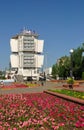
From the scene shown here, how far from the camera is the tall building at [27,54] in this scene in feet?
475

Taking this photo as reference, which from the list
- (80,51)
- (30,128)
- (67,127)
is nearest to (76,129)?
(67,127)

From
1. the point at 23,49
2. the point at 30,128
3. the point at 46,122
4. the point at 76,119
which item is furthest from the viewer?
the point at 23,49

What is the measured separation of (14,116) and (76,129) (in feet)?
9.02

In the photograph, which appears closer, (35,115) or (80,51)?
(35,115)

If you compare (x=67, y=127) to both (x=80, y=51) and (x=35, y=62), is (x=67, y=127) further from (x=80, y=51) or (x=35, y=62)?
(x=35, y=62)

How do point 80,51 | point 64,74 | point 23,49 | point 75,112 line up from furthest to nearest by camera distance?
point 23,49 < point 64,74 < point 80,51 < point 75,112

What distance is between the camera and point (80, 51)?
75125mm

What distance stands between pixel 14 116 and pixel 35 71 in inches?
5356

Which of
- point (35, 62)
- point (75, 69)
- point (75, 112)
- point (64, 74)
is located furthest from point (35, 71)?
point (75, 112)

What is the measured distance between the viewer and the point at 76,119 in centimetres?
941

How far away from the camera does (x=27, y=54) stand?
146 m

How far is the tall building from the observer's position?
144750mm

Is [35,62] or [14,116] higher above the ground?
[35,62]

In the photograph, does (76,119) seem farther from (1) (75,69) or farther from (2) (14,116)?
(1) (75,69)
